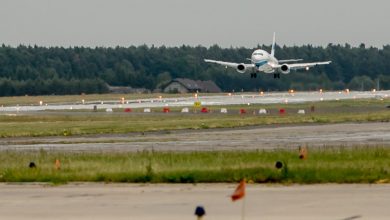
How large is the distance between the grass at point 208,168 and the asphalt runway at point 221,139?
6847mm

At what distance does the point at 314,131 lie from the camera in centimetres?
5881

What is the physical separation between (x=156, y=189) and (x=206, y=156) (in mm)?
9040

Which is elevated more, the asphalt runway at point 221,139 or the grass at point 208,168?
the grass at point 208,168

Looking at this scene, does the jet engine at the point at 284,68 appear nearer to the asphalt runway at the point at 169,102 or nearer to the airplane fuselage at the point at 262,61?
the airplane fuselage at the point at 262,61

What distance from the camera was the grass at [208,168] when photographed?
29.1 meters

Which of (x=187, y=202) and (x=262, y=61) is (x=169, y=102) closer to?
(x=262, y=61)

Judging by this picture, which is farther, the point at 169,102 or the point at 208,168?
the point at 169,102

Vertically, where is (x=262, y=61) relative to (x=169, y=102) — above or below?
above

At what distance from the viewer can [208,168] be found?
103 feet

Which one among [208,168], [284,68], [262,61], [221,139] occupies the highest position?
[262,61]

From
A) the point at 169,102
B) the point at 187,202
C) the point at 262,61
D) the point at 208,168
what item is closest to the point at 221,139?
the point at 208,168

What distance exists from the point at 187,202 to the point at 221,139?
2805 cm

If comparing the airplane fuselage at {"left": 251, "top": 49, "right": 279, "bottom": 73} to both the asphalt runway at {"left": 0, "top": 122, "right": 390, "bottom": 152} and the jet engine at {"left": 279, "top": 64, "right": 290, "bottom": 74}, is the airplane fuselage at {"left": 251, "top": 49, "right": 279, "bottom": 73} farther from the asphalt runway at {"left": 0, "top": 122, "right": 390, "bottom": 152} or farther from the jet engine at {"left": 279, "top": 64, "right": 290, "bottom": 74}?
the asphalt runway at {"left": 0, "top": 122, "right": 390, "bottom": 152}

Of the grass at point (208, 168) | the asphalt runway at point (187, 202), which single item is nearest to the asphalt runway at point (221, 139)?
the grass at point (208, 168)
